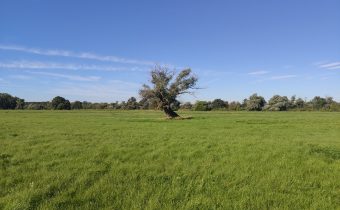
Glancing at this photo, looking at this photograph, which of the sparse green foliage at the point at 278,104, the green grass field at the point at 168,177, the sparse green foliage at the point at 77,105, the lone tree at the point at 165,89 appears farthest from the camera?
the sparse green foliage at the point at 77,105

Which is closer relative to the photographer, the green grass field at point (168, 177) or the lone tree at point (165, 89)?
the green grass field at point (168, 177)

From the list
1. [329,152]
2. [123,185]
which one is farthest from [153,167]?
[329,152]

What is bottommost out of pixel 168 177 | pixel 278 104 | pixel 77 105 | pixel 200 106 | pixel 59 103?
pixel 168 177

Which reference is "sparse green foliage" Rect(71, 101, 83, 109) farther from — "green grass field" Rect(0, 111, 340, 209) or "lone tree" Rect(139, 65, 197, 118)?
"green grass field" Rect(0, 111, 340, 209)

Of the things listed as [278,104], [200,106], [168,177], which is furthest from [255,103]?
[168,177]

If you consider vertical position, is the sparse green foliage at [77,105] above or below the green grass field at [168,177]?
above

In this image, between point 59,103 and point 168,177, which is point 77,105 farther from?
point 168,177

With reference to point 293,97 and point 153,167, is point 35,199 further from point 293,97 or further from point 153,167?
point 293,97

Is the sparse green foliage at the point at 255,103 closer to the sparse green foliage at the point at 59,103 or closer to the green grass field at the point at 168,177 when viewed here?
the sparse green foliage at the point at 59,103

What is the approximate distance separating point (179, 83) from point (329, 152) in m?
39.5

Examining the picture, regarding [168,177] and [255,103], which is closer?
[168,177]

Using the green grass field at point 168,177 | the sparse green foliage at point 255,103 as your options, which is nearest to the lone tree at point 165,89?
the green grass field at point 168,177

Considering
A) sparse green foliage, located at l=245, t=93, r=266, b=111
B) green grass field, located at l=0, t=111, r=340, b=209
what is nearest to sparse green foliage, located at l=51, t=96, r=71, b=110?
sparse green foliage, located at l=245, t=93, r=266, b=111

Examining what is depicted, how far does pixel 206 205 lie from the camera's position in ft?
24.9
